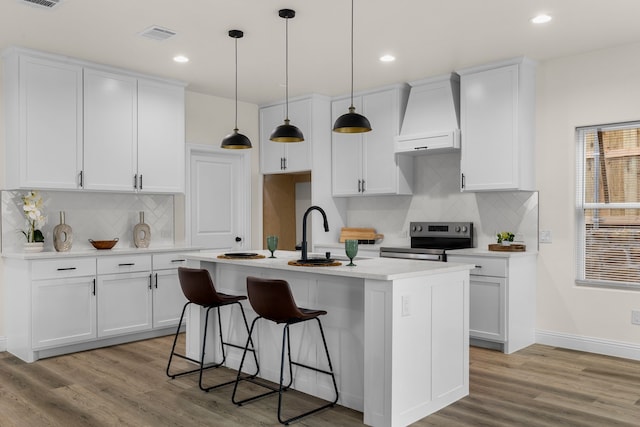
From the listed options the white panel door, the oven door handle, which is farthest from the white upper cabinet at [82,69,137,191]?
the oven door handle

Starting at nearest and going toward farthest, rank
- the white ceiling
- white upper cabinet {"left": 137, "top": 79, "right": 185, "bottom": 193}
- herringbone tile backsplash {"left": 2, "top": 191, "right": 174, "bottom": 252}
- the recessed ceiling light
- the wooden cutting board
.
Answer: the white ceiling, the recessed ceiling light, herringbone tile backsplash {"left": 2, "top": 191, "right": 174, "bottom": 252}, white upper cabinet {"left": 137, "top": 79, "right": 185, "bottom": 193}, the wooden cutting board

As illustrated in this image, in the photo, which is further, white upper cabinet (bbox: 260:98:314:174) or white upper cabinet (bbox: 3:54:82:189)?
white upper cabinet (bbox: 260:98:314:174)

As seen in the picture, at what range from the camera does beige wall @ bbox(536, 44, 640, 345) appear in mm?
4543

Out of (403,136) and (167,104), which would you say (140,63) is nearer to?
(167,104)

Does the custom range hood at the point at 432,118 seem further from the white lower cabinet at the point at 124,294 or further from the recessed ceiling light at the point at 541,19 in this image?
the white lower cabinet at the point at 124,294

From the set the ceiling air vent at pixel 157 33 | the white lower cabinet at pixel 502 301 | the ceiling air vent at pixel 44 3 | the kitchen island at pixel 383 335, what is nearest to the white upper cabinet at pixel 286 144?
the ceiling air vent at pixel 157 33

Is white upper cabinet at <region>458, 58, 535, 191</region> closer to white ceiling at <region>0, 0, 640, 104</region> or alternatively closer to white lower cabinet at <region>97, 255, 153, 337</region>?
white ceiling at <region>0, 0, 640, 104</region>

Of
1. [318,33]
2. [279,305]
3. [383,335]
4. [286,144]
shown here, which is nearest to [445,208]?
[286,144]

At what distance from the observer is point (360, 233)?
6.27 m

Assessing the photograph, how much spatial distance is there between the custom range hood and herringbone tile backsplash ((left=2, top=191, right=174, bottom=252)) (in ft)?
8.97

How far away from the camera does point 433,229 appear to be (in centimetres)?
577

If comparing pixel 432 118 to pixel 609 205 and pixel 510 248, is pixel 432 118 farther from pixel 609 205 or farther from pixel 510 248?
pixel 609 205

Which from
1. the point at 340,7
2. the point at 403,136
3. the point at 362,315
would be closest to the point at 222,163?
the point at 403,136

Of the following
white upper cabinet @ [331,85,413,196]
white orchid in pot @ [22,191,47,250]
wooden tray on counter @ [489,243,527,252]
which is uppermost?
white upper cabinet @ [331,85,413,196]
